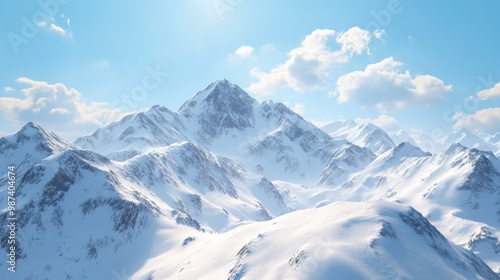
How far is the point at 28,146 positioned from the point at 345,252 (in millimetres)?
132758

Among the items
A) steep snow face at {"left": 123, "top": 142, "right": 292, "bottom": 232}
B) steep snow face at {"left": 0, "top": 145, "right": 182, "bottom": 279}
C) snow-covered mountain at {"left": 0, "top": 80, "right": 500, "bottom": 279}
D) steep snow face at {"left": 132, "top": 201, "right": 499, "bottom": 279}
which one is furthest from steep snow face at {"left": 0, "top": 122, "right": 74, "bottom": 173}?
steep snow face at {"left": 132, "top": 201, "right": 499, "bottom": 279}

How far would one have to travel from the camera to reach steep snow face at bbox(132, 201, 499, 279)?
169ft

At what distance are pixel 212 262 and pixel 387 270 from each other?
3680 cm

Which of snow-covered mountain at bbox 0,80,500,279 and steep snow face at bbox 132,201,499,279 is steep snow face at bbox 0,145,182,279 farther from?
steep snow face at bbox 132,201,499,279

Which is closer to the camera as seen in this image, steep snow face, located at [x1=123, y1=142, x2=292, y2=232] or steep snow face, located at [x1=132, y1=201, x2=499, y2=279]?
steep snow face, located at [x1=132, y1=201, x2=499, y2=279]

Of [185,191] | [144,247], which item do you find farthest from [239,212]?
[144,247]

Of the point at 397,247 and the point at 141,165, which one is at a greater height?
the point at 141,165

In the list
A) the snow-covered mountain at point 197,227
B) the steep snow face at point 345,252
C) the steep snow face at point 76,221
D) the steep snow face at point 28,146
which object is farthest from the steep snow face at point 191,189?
the steep snow face at point 345,252

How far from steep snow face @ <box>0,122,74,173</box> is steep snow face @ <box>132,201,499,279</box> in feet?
278

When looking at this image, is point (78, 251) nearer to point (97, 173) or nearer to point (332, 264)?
point (97, 173)

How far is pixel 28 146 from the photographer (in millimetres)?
141125

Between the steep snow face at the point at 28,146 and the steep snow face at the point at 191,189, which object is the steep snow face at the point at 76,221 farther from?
the steep snow face at the point at 28,146

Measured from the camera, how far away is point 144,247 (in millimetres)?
100250

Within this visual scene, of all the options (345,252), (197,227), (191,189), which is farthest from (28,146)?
(345,252)
